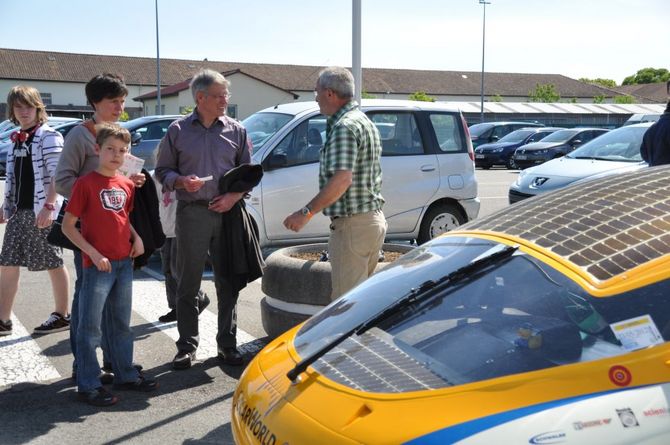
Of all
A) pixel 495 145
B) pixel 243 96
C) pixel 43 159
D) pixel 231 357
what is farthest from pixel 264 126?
pixel 243 96

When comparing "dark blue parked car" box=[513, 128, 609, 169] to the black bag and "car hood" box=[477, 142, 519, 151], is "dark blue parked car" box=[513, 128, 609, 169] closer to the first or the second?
"car hood" box=[477, 142, 519, 151]

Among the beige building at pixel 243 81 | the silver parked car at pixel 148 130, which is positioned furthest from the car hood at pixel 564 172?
the beige building at pixel 243 81

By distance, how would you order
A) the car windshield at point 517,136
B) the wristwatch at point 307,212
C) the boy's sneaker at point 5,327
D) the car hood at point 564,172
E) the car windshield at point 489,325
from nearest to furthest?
the car windshield at point 489,325, the wristwatch at point 307,212, the boy's sneaker at point 5,327, the car hood at point 564,172, the car windshield at point 517,136

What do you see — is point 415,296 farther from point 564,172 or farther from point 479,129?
point 479,129

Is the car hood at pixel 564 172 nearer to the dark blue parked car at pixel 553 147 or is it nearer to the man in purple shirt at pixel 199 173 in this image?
the man in purple shirt at pixel 199 173

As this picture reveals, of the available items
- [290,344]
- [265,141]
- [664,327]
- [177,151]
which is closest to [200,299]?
[177,151]

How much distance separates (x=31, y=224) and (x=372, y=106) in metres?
4.49

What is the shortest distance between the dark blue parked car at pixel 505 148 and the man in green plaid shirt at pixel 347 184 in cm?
2215

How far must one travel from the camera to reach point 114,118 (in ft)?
16.0

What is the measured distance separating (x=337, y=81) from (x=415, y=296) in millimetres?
2076

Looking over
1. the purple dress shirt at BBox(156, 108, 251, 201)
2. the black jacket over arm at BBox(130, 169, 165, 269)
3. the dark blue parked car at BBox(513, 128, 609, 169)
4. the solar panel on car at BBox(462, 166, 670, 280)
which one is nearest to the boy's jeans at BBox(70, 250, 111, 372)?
the black jacket over arm at BBox(130, 169, 165, 269)

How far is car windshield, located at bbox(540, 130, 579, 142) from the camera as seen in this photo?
81.4ft

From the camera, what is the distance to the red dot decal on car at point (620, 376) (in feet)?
6.77

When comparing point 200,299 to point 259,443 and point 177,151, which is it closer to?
point 177,151
